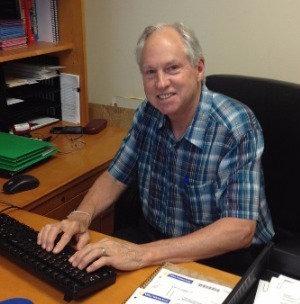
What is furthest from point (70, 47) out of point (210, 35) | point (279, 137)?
point (279, 137)

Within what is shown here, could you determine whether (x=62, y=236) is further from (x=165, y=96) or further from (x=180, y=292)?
(x=165, y=96)

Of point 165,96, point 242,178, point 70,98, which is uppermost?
point 165,96

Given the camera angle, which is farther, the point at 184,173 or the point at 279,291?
the point at 184,173

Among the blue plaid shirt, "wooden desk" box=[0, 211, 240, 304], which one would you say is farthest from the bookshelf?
"wooden desk" box=[0, 211, 240, 304]

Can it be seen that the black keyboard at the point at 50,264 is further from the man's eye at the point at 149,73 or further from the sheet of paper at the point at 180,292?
the man's eye at the point at 149,73

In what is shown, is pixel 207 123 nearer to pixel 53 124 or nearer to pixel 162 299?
pixel 162 299

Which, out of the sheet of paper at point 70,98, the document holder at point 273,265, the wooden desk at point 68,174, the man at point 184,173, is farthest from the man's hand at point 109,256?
the sheet of paper at point 70,98

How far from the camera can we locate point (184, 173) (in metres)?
1.31

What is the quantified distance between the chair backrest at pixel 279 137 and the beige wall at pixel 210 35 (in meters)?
0.45

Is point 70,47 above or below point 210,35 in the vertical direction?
below

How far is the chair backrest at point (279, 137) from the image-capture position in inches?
48.8

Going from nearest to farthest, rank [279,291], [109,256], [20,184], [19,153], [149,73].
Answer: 1. [279,291]
2. [109,256]
3. [149,73]
4. [20,184]
5. [19,153]

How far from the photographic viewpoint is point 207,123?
1.27m

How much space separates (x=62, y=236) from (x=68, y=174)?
50 centimetres
